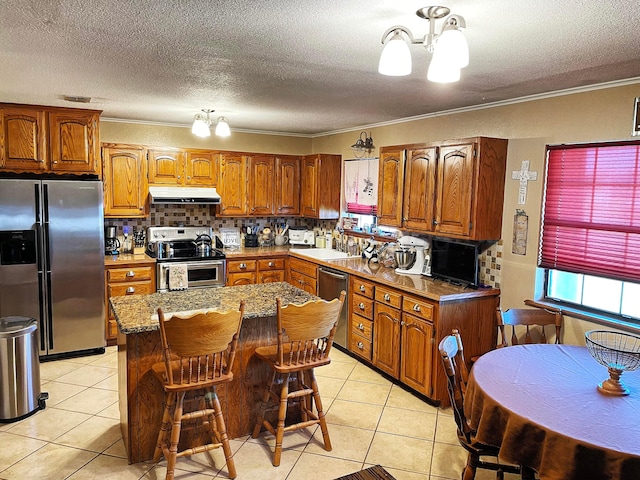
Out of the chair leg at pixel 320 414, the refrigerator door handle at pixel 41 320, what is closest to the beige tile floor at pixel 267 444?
the chair leg at pixel 320 414

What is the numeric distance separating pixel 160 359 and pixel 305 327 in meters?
0.93

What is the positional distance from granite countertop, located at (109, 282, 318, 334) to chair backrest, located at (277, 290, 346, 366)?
10.7 inches

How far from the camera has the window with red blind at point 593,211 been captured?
294cm

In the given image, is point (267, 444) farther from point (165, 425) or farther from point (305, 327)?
point (305, 327)

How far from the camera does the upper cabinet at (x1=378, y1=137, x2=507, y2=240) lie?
3.61 metres

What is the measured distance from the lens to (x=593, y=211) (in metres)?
3.17

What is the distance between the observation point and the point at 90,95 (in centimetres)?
385

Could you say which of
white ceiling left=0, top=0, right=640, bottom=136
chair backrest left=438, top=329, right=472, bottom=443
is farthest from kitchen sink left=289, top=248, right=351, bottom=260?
chair backrest left=438, top=329, right=472, bottom=443

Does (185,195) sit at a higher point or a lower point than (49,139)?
lower

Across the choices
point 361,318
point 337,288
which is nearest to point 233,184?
point 337,288

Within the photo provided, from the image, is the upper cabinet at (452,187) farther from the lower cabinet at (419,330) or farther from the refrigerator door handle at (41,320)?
the refrigerator door handle at (41,320)

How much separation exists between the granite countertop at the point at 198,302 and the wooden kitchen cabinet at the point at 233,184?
7.87 ft

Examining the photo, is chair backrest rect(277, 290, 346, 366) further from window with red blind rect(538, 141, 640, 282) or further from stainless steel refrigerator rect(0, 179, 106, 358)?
stainless steel refrigerator rect(0, 179, 106, 358)

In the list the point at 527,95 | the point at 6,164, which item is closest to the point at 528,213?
the point at 527,95
